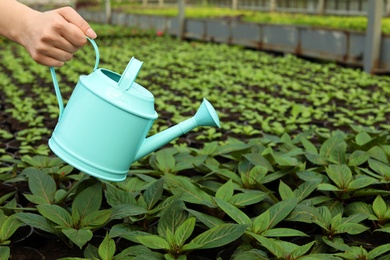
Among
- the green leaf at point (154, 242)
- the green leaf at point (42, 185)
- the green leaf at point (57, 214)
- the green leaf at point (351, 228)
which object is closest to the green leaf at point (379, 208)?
the green leaf at point (351, 228)

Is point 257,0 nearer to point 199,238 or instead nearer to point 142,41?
point 142,41

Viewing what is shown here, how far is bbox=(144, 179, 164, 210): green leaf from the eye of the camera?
183 cm

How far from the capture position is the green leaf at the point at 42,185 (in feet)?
6.36

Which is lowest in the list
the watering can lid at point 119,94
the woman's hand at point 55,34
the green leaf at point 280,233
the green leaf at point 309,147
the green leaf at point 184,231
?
the green leaf at point 309,147

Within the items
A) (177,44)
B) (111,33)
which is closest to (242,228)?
(177,44)

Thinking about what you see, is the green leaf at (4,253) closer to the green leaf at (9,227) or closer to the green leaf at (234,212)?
the green leaf at (9,227)

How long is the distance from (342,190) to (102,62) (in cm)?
462

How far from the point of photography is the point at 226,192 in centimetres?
189

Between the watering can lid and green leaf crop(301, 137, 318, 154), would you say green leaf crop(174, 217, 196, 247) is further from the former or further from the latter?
green leaf crop(301, 137, 318, 154)

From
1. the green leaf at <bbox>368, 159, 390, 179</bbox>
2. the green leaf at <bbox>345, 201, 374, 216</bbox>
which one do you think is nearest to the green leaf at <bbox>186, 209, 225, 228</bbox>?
the green leaf at <bbox>345, 201, 374, 216</bbox>

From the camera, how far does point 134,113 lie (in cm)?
155

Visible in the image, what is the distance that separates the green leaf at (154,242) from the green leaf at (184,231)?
32mm

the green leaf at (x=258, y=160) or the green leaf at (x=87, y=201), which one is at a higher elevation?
the green leaf at (x=87, y=201)

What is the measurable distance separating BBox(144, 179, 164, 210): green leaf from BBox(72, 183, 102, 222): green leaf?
15 centimetres
